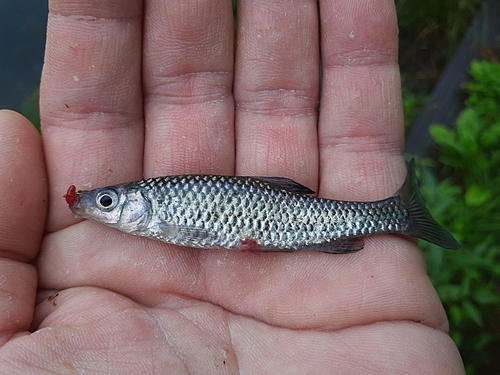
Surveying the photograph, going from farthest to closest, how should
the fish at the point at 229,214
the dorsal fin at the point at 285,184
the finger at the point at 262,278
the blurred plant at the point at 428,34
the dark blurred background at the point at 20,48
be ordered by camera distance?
the blurred plant at the point at 428,34
the dark blurred background at the point at 20,48
the dorsal fin at the point at 285,184
the fish at the point at 229,214
the finger at the point at 262,278

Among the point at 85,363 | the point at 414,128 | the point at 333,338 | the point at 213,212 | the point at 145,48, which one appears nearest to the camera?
the point at 85,363

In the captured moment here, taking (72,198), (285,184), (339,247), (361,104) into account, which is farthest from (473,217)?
(72,198)

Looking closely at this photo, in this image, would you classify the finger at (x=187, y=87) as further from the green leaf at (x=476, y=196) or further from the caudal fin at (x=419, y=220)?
the green leaf at (x=476, y=196)

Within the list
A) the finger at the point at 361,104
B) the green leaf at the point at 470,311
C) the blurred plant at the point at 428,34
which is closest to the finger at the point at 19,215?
the finger at the point at 361,104

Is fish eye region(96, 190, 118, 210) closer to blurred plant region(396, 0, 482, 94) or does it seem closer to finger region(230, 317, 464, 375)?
finger region(230, 317, 464, 375)

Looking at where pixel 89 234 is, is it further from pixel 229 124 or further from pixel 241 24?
pixel 241 24

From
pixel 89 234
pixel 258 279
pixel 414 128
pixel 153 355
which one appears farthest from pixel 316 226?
pixel 414 128
